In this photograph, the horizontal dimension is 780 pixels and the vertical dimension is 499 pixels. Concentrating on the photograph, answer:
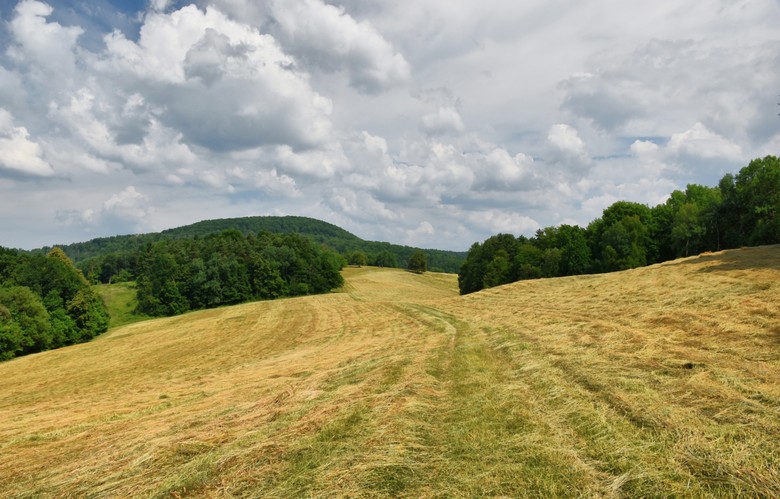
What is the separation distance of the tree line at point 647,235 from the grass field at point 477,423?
4507 centimetres

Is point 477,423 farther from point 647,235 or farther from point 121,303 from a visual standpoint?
point 121,303

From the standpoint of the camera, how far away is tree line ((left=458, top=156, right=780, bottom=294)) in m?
51.2

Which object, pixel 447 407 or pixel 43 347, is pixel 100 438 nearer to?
pixel 447 407

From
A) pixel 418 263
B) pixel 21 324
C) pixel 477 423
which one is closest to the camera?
pixel 477 423

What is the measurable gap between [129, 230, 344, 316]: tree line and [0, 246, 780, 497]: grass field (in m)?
66.8

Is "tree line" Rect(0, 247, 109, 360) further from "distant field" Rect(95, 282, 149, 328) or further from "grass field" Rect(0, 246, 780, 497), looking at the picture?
"grass field" Rect(0, 246, 780, 497)

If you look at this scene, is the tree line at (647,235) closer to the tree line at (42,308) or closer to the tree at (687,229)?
the tree at (687,229)

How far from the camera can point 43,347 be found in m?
50.9

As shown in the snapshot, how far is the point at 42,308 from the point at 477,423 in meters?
64.8

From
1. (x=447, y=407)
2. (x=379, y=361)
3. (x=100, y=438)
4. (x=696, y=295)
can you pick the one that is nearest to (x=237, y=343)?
(x=379, y=361)

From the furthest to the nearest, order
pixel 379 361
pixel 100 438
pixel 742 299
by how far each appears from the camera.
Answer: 1. pixel 742 299
2. pixel 379 361
3. pixel 100 438

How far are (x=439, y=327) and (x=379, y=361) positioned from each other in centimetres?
1147

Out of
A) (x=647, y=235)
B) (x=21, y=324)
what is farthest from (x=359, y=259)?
(x=21, y=324)

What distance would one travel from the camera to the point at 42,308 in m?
51.7
